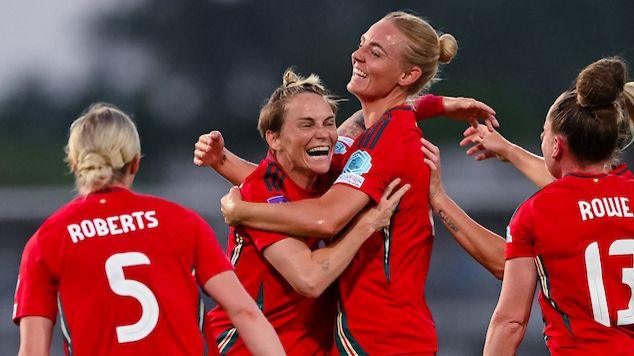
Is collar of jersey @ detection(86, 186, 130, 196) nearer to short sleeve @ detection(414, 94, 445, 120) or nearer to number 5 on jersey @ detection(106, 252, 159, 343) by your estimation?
number 5 on jersey @ detection(106, 252, 159, 343)

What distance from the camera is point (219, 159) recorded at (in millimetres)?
4133

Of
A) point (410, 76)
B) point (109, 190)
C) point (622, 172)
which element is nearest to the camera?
point (109, 190)

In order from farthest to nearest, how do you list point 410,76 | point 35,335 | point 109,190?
point 410,76
point 109,190
point 35,335

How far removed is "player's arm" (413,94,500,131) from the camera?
386 centimetres

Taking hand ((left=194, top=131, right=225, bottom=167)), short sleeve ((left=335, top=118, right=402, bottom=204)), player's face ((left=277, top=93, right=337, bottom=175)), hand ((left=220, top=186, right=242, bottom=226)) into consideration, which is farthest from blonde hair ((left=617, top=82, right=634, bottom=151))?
hand ((left=194, top=131, right=225, bottom=167))

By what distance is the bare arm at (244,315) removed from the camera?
114 inches

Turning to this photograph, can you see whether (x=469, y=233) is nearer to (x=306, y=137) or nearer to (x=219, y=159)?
(x=306, y=137)

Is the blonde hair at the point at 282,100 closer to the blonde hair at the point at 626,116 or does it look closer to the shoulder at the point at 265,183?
the shoulder at the point at 265,183

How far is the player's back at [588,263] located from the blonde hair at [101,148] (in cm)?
134

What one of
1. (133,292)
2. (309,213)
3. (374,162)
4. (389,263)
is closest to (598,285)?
(389,263)

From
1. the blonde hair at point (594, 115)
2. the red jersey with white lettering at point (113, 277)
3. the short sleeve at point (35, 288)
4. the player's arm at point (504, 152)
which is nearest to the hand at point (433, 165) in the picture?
the player's arm at point (504, 152)

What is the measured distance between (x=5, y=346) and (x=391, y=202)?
556 centimetres

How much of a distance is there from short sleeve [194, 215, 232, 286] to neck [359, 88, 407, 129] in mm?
1046

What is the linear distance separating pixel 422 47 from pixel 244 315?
1341mm
